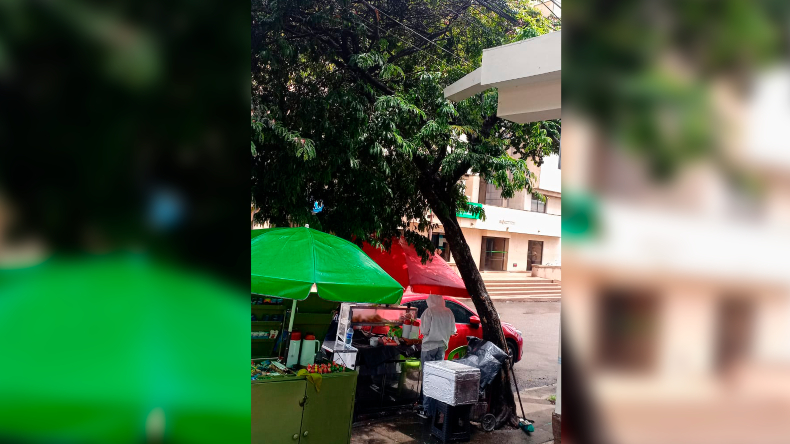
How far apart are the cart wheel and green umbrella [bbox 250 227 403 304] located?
10.1 feet

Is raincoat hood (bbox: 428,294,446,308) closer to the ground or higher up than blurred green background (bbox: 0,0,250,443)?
closer to the ground

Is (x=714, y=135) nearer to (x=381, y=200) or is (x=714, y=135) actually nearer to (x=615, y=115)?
(x=615, y=115)

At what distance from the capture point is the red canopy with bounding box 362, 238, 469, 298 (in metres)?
8.72

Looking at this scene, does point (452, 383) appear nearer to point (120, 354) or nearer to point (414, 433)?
point (414, 433)

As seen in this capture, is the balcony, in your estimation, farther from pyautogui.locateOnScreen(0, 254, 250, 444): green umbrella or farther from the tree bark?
pyautogui.locateOnScreen(0, 254, 250, 444): green umbrella

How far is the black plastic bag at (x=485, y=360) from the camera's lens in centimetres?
730

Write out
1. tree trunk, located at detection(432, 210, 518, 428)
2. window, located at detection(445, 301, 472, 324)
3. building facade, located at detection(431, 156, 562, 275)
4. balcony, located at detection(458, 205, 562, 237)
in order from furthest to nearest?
building facade, located at detection(431, 156, 562, 275) → balcony, located at detection(458, 205, 562, 237) → window, located at detection(445, 301, 472, 324) → tree trunk, located at detection(432, 210, 518, 428)

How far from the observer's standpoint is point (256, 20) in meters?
7.63

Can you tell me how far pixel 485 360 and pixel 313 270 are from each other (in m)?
3.33

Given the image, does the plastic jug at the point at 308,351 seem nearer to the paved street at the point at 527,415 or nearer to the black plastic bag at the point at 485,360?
the paved street at the point at 527,415

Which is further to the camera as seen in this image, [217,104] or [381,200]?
[381,200]

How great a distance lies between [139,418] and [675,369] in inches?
39.3

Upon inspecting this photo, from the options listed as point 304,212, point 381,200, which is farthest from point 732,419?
point 381,200

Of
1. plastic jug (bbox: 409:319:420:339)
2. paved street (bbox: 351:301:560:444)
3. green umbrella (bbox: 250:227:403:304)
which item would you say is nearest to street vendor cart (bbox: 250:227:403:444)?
green umbrella (bbox: 250:227:403:304)
